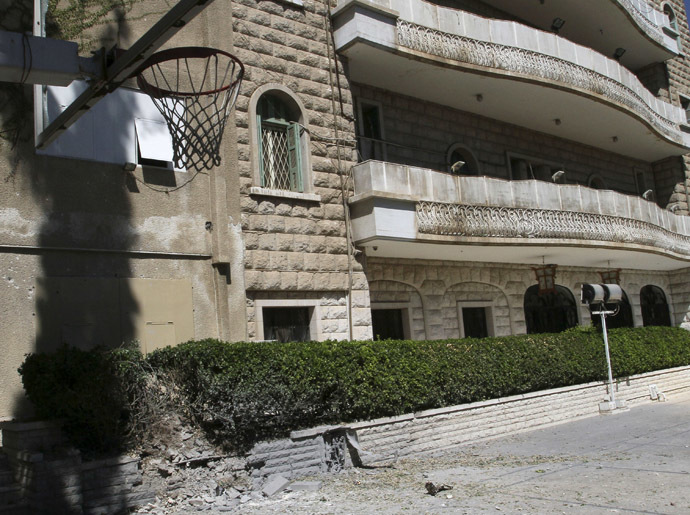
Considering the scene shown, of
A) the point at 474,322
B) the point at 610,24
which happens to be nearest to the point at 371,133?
the point at 474,322

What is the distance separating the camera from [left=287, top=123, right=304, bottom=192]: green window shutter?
1259cm

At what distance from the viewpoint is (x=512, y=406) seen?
41.2 ft

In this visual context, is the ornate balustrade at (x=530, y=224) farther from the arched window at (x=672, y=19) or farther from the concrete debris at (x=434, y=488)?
the arched window at (x=672, y=19)

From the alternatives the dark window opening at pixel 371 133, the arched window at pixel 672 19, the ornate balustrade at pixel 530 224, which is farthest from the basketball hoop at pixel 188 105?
the arched window at pixel 672 19

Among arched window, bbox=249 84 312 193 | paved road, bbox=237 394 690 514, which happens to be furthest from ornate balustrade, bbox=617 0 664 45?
paved road, bbox=237 394 690 514

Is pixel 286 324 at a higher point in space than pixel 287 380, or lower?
higher

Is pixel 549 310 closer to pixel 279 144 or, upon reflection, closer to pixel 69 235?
pixel 279 144

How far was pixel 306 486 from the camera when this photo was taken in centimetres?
830

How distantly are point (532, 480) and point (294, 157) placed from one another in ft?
23.8

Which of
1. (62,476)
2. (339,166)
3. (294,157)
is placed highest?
(294,157)

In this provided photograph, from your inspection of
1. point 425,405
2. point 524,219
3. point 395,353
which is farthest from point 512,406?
point 524,219

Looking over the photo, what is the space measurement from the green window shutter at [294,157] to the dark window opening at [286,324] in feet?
7.59

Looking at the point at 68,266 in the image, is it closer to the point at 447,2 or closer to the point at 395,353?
the point at 395,353

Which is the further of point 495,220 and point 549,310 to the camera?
point 549,310
